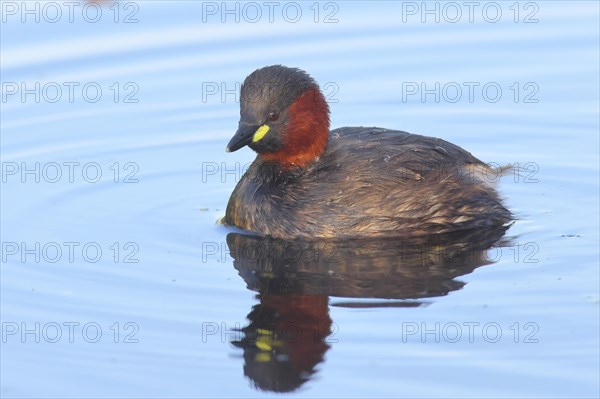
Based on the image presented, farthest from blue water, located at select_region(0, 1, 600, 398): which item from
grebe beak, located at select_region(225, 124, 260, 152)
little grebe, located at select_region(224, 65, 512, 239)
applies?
grebe beak, located at select_region(225, 124, 260, 152)

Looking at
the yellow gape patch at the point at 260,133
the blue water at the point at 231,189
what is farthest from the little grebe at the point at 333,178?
the blue water at the point at 231,189

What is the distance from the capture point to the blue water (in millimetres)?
8062

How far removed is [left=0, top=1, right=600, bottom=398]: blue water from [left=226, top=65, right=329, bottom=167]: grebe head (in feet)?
2.57

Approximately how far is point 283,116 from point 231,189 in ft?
4.35

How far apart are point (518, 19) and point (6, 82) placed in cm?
533

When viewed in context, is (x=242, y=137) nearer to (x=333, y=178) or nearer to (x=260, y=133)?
(x=260, y=133)

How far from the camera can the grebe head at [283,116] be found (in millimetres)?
10453

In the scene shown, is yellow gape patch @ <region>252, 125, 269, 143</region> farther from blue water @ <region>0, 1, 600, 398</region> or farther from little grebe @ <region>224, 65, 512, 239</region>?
blue water @ <region>0, 1, 600, 398</region>

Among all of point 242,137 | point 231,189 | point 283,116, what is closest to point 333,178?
point 283,116

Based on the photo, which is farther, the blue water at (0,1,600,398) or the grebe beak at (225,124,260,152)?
the grebe beak at (225,124,260,152)

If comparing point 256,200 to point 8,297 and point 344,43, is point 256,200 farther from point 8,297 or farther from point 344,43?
A: point 344,43

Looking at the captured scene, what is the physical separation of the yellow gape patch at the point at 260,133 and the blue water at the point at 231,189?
78cm

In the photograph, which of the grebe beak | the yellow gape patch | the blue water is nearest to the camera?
the blue water

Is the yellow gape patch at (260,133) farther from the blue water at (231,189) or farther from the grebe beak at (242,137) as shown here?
the blue water at (231,189)
